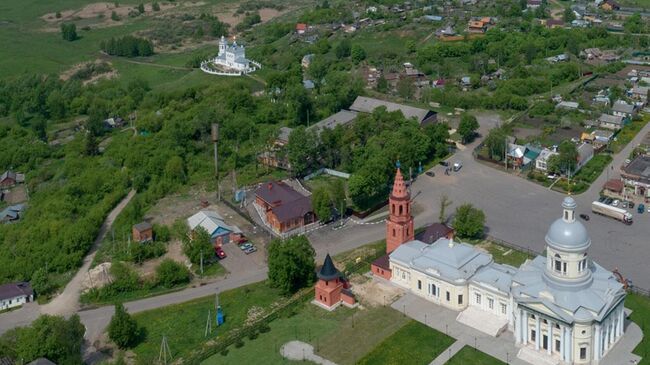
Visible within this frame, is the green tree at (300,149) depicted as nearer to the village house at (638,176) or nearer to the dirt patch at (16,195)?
the dirt patch at (16,195)

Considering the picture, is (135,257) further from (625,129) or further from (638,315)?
(625,129)

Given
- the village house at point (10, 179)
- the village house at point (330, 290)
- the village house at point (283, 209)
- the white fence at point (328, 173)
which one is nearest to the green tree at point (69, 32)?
the village house at point (10, 179)

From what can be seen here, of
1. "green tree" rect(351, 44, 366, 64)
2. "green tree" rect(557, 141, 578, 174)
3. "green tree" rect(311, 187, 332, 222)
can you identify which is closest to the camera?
"green tree" rect(311, 187, 332, 222)

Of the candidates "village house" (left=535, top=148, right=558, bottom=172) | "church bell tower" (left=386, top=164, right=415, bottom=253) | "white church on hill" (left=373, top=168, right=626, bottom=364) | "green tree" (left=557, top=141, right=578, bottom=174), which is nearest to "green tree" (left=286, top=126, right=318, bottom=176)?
"church bell tower" (left=386, top=164, right=415, bottom=253)

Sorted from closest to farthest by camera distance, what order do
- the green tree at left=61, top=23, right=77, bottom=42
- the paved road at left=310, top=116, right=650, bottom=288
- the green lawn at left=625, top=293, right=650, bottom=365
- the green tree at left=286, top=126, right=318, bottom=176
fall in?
the green lawn at left=625, top=293, right=650, bottom=365
the paved road at left=310, top=116, right=650, bottom=288
the green tree at left=286, top=126, right=318, bottom=176
the green tree at left=61, top=23, right=77, bottom=42

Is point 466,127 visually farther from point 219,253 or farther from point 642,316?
point 642,316

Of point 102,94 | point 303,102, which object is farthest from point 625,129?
point 102,94

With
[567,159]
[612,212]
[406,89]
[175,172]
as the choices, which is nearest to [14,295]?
[175,172]

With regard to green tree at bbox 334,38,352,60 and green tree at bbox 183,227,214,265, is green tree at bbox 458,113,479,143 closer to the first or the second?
green tree at bbox 183,227,214,265
